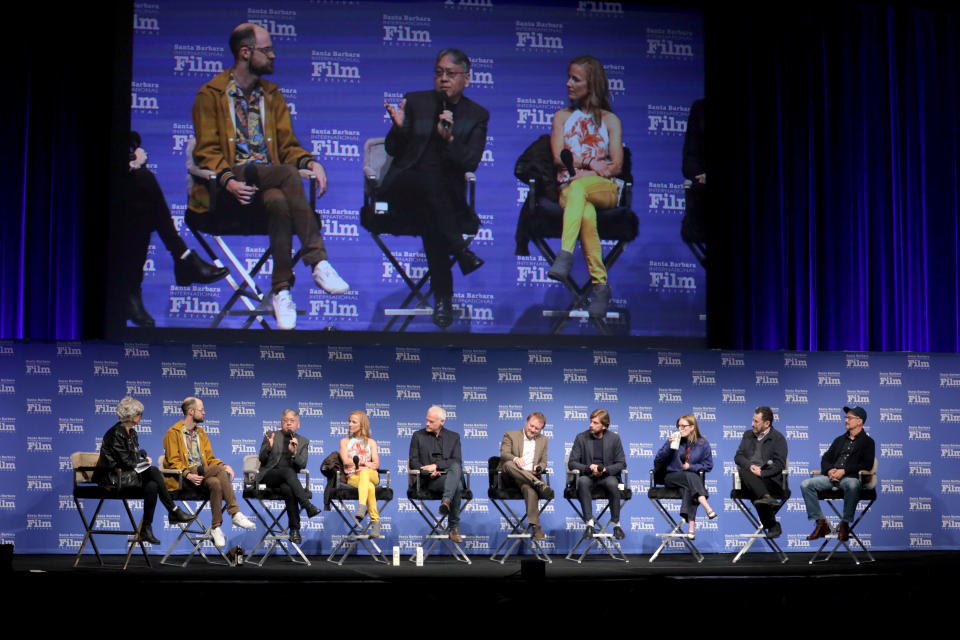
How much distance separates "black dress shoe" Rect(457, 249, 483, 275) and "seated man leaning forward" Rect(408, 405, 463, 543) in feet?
4.37

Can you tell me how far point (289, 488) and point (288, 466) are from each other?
0.17 metres

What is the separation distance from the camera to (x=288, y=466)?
27.5 feet

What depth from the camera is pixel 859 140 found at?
10.6 metres

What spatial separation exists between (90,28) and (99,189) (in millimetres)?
1334

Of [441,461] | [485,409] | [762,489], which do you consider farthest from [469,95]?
[762,489]

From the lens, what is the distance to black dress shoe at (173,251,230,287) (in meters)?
9.47

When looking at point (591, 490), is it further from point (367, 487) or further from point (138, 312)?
point (138, 312)

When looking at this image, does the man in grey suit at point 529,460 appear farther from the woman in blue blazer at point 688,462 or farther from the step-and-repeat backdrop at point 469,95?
the step-and-repeat backdrop at point 469,95

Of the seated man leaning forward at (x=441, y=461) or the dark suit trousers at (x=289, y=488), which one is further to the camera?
the seated man leaning forward at (x=441, y=461)

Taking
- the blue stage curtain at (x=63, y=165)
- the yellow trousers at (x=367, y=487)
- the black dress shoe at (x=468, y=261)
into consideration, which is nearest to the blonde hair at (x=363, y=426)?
the yellow trousers at (x=367, y=487)

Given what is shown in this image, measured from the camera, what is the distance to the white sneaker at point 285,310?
9523 mm

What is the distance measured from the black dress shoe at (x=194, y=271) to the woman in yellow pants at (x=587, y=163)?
9.29 ft

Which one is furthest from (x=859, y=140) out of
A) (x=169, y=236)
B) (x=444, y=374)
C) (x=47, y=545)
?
(x=47, y=545)

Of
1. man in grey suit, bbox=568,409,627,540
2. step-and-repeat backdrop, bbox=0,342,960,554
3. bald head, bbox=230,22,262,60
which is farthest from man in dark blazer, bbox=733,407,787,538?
bald head, bbox=230,22,262,60
